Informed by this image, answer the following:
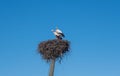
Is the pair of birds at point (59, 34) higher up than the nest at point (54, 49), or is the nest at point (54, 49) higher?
the pair of birds at point (59, 34)

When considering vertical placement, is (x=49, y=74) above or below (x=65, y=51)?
below

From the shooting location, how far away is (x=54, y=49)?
21.3m

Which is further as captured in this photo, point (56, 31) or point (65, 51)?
point (56, 31)

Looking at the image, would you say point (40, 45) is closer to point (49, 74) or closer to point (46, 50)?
point (46, 50)

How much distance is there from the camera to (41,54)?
2220cm

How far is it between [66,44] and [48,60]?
73.4 inches

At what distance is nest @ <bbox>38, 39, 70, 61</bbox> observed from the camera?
21.2 meters

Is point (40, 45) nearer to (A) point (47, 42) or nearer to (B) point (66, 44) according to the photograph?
(A) point (47, 42)

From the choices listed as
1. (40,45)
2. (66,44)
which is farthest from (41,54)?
(66,44)

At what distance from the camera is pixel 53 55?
2127cm

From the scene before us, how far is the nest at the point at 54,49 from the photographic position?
21219mm

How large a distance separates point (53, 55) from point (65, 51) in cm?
105

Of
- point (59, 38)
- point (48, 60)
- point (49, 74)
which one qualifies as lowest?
point (49, 74)

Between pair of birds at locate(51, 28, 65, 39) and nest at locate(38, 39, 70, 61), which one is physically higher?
pair of birds at locate(51, 28, 65, 39)
